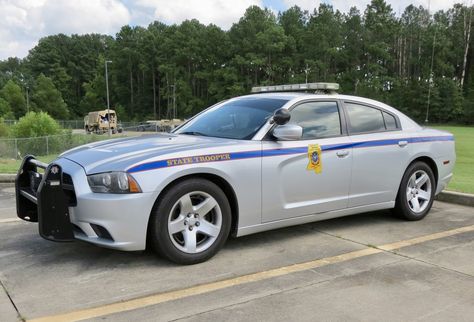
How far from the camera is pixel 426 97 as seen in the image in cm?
6781

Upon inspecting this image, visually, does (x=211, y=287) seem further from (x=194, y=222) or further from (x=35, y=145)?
(x=35, y=145)

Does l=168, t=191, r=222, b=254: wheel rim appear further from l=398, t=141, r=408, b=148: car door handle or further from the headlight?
l=398, t=141, r=408, b=148: car door handle

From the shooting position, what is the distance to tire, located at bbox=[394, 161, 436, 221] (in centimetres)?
595

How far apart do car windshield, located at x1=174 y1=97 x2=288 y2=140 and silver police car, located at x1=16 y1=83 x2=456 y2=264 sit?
0.02 meters

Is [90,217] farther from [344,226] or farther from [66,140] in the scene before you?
[66,140]

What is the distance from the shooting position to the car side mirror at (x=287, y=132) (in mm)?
4664

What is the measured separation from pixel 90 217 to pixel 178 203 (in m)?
0.74

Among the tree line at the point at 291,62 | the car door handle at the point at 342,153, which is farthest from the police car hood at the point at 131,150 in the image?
the tree line at the point at 291,62

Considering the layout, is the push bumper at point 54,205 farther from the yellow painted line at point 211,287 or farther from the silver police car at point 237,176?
the yellow painted line at point 211,287

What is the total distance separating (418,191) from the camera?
6.16 m

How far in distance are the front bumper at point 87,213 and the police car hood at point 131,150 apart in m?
0.18

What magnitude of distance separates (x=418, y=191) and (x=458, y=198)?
1423mm

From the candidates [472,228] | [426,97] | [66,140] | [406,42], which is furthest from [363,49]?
[472,228]

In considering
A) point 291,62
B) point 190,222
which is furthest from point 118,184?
→ point 291,62
